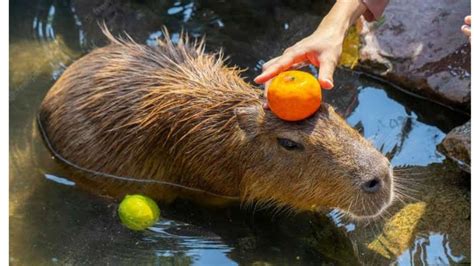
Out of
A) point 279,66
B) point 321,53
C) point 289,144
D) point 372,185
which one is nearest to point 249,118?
point 289,144

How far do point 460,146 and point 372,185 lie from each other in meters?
0.95

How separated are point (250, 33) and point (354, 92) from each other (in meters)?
0.89

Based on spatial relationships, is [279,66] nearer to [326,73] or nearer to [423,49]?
[326,73]

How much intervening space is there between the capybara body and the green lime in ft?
1.17

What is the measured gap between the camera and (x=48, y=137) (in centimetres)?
430

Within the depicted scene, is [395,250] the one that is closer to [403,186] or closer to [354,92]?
[403,186]

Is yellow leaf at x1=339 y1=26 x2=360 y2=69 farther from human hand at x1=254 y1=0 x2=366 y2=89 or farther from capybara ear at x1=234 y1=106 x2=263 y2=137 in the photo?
capybara ear at x1=234 y1=106 x2=263 y2=137

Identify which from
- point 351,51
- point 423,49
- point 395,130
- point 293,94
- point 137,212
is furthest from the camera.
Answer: point 351,51

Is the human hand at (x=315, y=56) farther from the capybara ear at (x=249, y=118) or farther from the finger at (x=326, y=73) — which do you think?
the capybara ear at (x=249, y=118)

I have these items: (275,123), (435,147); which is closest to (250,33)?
(435,147)

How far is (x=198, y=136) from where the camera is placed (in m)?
3.80

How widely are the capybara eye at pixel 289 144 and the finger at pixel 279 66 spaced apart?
0.32 meters

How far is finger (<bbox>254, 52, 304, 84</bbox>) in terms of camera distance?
10.8 feet

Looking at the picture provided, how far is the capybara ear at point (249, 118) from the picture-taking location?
11.5ft
